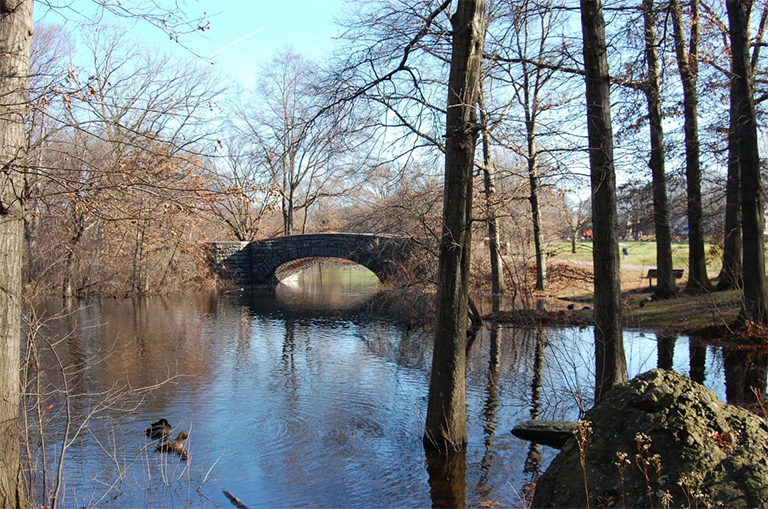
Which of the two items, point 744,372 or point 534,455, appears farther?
point 744,372

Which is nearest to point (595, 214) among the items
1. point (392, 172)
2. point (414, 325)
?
point (392, 172)

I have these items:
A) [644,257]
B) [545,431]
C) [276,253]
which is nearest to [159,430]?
[545,431]

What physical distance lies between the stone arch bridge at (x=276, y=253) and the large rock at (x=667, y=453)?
73.8 feet

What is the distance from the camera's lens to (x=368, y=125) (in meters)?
7.85

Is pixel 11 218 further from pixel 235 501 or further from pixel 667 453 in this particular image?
pixel 667 453

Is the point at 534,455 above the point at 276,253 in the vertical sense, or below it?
below

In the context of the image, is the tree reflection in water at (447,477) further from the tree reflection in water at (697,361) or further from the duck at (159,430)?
the tree reflection in water at (697,361)

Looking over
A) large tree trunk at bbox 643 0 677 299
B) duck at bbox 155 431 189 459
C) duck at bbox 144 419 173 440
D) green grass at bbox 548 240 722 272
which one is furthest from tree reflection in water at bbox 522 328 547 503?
green grass at bbox 548 240 722 272

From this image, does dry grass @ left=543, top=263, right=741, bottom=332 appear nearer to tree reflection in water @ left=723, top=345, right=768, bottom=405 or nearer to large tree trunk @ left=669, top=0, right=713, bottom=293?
large tree trunk @ left=669, top=0, right=713, bottom=293

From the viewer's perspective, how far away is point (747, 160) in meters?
10.5

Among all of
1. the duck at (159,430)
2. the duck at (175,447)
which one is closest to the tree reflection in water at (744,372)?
the duck at (175,447)

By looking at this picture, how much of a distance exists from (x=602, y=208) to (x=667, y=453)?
11.6 feet

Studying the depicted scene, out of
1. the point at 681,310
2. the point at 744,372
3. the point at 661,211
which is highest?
the point at 661,211

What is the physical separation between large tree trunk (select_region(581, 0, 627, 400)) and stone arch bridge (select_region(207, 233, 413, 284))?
19.7 meters
